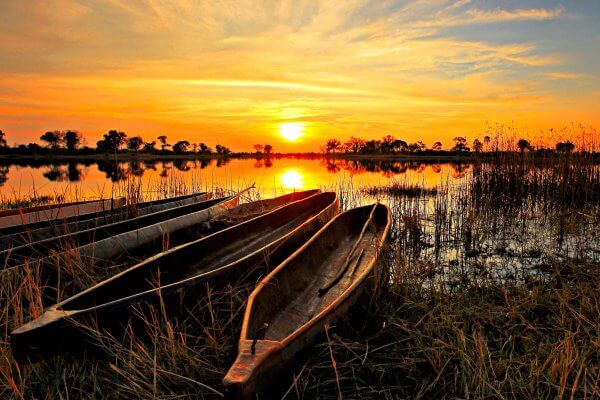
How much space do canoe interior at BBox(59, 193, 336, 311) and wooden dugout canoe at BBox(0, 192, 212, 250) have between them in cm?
149

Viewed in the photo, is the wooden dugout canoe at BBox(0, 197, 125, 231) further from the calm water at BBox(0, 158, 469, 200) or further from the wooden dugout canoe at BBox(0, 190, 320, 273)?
the wooden dugout canoe at BBox(0, 190, 320, 273)

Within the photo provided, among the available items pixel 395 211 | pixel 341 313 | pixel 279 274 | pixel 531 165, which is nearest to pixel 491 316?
pixel 341 313

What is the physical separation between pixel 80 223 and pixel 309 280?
382cm

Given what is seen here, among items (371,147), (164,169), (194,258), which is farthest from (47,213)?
(371,147)

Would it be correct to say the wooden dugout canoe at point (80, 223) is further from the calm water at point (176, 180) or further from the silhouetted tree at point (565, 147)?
the silhouetted tree at point (565, 147)

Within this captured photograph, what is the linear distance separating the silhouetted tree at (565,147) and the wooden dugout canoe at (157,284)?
8.89 metres

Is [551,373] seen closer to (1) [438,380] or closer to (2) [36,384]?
(1) [438,380]

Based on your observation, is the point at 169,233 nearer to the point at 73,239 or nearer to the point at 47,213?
the point at 73,239

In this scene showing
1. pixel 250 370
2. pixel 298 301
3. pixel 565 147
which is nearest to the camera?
pixel 250 370

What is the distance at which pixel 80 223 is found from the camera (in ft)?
18.9

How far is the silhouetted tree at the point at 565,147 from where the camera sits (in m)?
10.8

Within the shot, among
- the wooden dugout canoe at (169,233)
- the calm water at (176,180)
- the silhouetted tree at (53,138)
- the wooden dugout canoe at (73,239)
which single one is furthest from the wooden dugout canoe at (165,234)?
the silhouetted tree at (53,138)

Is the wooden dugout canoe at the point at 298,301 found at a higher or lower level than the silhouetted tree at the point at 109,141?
lower

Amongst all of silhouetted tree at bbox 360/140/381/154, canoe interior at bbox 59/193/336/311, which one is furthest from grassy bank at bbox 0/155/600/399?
silhouetted tree at bbox 360/140/381/154
